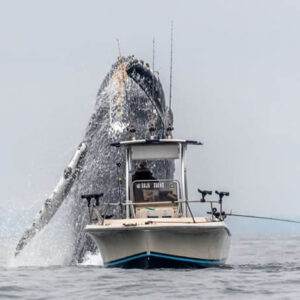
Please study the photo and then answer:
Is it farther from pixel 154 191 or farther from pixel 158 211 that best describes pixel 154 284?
pixel 154 191

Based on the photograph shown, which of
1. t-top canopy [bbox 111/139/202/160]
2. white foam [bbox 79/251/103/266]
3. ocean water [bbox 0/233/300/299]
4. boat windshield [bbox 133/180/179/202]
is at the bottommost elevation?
ocean water [bbox 0/233/300/299]

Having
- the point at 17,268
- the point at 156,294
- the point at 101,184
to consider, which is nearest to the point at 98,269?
the point at 17,268

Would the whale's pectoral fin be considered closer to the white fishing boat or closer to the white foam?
the white foam

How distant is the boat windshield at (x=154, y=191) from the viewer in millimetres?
22062

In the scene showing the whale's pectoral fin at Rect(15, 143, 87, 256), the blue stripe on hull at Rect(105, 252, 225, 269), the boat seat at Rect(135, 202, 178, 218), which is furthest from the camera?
the whale's pectoral fin at Rect(15, 143, 87, 256)

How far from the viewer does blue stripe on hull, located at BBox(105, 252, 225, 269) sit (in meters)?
19.8

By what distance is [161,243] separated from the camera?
774 inches

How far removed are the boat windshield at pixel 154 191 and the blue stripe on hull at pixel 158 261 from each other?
224 centimetres

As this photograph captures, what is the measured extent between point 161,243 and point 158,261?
1.30 feet

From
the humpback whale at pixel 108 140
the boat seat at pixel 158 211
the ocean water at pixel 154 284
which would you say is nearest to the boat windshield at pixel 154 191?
the boat seat at pixel 158 211

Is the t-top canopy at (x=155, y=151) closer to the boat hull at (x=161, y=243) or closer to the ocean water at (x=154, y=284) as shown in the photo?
the boat hull at (x=161, y=243)

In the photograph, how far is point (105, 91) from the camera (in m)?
30.2

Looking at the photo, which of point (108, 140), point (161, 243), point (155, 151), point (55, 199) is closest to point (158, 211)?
point (155, 151)

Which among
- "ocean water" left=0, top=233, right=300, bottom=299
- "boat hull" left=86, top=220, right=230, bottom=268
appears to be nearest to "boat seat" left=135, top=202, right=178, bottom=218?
"ocean water" left=0, top=233, right=300, bottom=299
